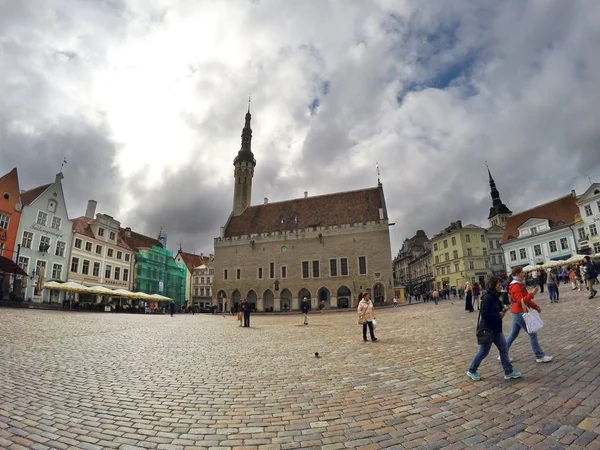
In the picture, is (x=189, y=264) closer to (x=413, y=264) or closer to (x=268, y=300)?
(x=268, y=300)

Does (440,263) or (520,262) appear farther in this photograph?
(440,263)

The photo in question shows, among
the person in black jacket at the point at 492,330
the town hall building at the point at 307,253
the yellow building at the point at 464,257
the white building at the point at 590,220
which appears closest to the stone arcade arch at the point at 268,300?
the town hall building at the point at 307,253

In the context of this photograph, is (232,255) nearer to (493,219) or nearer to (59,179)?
(59,179)

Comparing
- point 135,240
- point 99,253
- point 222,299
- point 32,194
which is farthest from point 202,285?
point 32,194

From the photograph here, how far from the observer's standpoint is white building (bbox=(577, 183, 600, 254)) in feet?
122

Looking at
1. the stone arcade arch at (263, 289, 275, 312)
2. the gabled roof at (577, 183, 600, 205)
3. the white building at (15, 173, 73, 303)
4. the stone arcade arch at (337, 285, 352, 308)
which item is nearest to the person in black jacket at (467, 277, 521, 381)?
the white building at (15, 173, 73, 303)

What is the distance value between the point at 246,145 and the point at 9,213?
122ft

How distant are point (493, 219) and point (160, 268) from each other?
69.8 meters

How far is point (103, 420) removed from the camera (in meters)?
3.78

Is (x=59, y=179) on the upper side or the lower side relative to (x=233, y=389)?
upper

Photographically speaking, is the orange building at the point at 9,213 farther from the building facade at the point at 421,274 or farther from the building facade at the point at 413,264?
the building facade at the point at 413,264

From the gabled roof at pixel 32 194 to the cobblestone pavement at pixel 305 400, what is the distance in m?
32.2

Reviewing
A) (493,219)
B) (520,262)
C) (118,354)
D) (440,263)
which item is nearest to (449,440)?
(118,354)

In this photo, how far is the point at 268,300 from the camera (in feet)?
151
